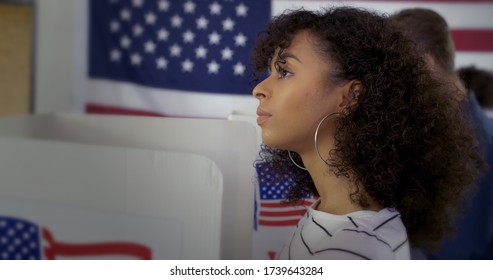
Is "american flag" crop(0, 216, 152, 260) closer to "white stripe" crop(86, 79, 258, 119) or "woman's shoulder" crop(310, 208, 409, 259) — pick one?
"woman's shoulder" crop(310, 208, 409, 259)

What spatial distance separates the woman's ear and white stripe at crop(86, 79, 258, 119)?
0.59m

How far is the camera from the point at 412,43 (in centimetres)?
78

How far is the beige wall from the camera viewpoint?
73.4 inches

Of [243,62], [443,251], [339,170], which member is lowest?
[443,251]

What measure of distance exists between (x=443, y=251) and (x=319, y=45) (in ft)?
1.83

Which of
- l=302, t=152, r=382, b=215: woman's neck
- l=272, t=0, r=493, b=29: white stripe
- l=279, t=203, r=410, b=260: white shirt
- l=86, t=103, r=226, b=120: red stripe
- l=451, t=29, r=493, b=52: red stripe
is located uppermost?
l=272, t=0, r=493, b=29: white stripe

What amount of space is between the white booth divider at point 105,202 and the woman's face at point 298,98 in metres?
0.10

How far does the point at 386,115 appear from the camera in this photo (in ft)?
2.35

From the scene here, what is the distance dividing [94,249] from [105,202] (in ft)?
0.22

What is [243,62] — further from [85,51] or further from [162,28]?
[85,51]

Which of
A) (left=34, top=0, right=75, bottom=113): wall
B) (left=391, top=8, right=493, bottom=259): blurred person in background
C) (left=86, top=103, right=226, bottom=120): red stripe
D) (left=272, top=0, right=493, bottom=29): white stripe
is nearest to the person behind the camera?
(left=391, top=8, right=493, bottom=259): blurred person in background

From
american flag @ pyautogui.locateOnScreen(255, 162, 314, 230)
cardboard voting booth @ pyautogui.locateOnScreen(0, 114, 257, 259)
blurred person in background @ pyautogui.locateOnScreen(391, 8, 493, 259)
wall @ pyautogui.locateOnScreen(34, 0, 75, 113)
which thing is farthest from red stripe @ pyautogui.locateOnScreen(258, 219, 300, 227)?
wall @ pyautogui.locateOnScreen(34, 0, 75, 113)

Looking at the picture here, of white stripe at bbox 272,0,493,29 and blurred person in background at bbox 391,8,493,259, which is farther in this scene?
white stripe at bbox 272,0,493,29
